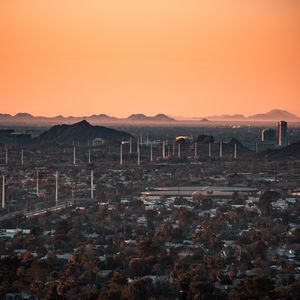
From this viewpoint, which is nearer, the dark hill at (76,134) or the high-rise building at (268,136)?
the dark hill at (76,134)

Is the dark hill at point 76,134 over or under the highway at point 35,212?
under

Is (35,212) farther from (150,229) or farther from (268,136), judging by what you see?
(268,136)

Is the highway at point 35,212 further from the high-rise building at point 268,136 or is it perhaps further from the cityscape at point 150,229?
the high-rise building at point 268,136

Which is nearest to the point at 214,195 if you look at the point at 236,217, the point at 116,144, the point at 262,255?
the point at 236,217

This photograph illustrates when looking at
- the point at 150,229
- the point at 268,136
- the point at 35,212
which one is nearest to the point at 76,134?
the point at 268,136

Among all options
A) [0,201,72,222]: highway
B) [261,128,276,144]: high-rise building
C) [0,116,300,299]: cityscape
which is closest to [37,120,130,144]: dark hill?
[261,128,276,144]: high-rise building

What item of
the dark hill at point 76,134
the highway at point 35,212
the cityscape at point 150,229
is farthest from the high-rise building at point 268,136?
the highway at point 35,212

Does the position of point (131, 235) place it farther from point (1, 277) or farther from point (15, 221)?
point (1, 277)

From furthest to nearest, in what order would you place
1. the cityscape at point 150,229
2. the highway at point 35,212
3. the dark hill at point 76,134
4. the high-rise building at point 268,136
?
1. the high-rise building at point 268,136
2. the dark hill at point 76,134
3. the highway at point 35,212
4. the cityscape at point 150,229
